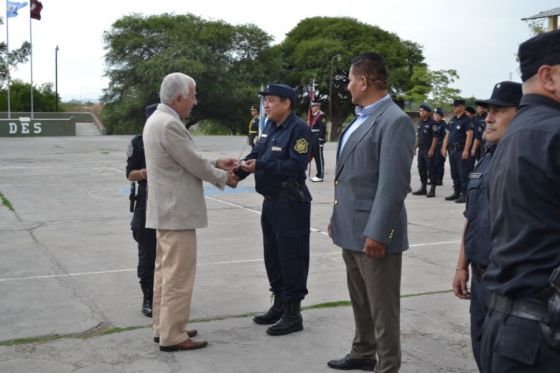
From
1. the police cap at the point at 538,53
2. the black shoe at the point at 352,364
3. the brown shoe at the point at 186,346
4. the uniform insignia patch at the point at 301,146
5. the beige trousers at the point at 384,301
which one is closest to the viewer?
the police cap at the point at 538,53

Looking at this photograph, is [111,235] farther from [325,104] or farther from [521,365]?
[325,104]

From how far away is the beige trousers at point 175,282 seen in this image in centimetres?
466

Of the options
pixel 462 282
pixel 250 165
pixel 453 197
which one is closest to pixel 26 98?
pixel 453 197

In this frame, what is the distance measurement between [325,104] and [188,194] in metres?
58.0

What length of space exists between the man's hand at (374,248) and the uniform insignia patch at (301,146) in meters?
1.35

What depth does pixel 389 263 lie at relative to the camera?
3877 millimetres

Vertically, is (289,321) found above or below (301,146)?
below

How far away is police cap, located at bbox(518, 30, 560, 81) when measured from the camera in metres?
2.25

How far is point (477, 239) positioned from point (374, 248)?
0.55m

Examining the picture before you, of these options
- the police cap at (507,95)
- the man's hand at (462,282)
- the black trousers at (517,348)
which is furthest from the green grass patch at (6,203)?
the black trousers at (517,348)

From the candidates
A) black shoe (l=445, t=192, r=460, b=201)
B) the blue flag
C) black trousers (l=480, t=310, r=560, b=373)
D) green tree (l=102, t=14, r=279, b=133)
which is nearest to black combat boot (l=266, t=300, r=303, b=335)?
black trousers (l=480, t=310, r=560, b=373)

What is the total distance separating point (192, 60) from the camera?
5494 centimetres

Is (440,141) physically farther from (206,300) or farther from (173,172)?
(173,172)

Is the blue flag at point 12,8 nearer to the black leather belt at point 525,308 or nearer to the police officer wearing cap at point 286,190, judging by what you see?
the police officer wearing cap at point 286,190
